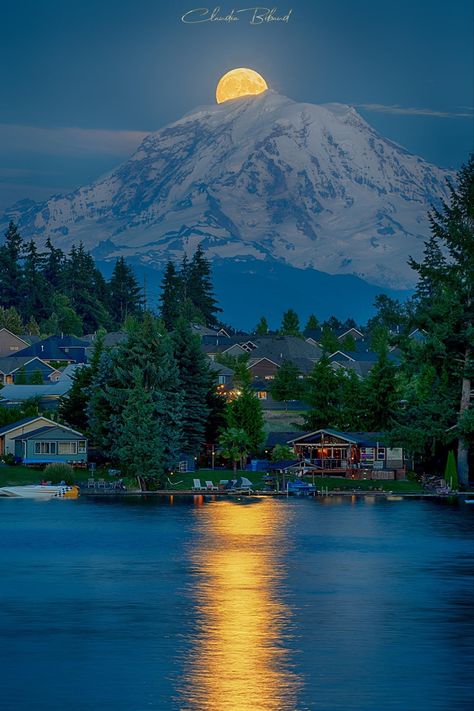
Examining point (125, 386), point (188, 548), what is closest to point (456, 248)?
point (125, 386)

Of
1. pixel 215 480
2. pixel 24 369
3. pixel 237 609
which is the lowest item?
pixel 237 609

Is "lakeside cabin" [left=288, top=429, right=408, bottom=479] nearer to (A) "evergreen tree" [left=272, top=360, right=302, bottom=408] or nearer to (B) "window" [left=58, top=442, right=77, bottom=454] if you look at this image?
(B) "window" [left=58, top=442, right=77, bottom=454]

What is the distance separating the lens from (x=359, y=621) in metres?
61.9

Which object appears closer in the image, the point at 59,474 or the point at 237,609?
the point at 237,609

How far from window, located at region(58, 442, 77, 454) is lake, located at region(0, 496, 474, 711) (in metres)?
17.8

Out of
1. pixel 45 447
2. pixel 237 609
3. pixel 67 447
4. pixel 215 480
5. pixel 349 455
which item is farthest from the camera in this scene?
pixel 67 447

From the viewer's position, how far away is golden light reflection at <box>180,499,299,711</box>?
48531 millimetres

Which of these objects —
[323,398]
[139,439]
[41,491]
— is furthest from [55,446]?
[323,398]

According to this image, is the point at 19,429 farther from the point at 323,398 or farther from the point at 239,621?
the point at 239,621

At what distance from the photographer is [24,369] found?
597 ft

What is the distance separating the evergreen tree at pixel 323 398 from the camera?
131 metres

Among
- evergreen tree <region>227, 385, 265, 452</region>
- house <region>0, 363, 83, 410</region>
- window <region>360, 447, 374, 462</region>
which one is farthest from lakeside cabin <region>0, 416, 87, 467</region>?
window <region>360, 447, 374, 462</region>

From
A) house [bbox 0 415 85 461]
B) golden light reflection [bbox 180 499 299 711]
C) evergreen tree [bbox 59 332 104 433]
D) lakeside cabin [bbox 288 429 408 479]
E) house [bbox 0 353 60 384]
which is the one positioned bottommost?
golden light reflection [bbox 180 499 299 711]

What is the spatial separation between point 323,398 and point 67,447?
79.4 ft
